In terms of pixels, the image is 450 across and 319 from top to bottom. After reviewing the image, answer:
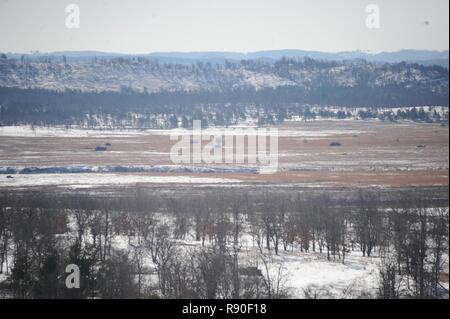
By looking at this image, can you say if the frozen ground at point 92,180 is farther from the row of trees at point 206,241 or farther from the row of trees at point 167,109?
the row of trees at point 167,109

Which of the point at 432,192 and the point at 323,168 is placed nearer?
the point at 432,192

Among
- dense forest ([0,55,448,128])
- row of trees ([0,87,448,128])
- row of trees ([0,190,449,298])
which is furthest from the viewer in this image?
dense forest ([0,55,448,128])

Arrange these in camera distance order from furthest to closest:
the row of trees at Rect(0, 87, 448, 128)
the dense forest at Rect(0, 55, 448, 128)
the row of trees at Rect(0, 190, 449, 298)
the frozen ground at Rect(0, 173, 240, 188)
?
the dense forest at Rect(0, 55, 448, 128) → the row of trees at Rect(0, 87, 448, 128) → the frozen ground at Rect(0, 173, 240, 188) → the row of trees at Rect(0, 190, 449, 298)

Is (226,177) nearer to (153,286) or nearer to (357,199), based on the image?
(357,199)

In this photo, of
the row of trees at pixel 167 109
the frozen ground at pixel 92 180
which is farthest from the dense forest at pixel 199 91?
the frozen ground at pixel 92 180

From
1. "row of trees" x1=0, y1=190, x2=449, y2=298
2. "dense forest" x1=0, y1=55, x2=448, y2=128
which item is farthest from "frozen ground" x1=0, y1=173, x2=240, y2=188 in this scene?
"dense forest" x1=0, y1=55, x2=448, y2=128

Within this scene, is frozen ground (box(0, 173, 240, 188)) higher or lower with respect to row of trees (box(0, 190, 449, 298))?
lower

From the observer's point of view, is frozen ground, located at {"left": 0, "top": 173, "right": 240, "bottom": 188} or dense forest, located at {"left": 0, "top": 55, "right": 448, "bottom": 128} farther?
dense forest, located at {"left": 0, "top": 55, "right": 448, "bottom": 128}

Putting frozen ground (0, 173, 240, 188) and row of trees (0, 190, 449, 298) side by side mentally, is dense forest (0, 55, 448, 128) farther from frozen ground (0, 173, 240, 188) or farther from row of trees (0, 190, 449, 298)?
row of trees (0, 190, 449, 298)
